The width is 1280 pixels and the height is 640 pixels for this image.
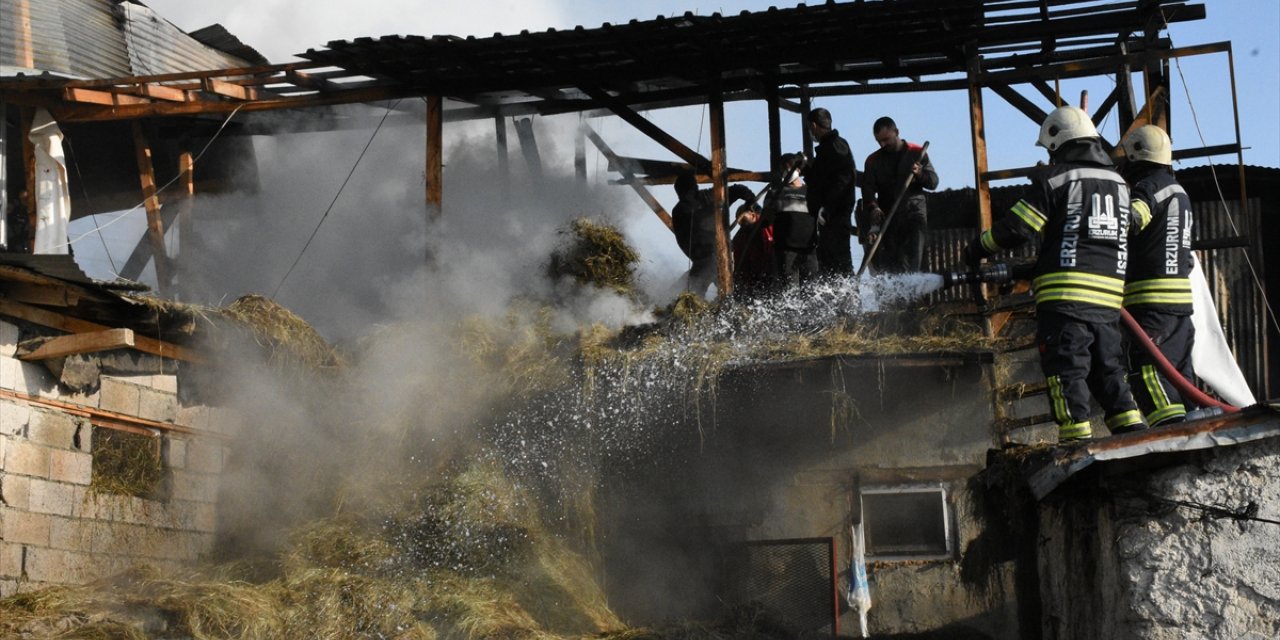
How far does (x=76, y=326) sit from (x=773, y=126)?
289 inches

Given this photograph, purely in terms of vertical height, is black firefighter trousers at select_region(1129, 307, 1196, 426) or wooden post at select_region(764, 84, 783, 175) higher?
wooden post at select_region(764, 84, 783, 175)

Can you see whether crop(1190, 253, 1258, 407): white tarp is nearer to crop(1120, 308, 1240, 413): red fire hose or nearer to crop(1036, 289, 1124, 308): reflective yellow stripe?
crop(1120, 308, 1240, 413): red fire hose

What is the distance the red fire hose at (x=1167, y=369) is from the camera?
8531 mm

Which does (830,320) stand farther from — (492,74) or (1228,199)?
(1228,199)

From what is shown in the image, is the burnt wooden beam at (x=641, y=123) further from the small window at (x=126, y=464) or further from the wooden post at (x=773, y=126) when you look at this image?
the small window at (x=126, y=464)

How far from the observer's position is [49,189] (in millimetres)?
14328

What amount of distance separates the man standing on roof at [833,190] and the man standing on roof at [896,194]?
224 mm

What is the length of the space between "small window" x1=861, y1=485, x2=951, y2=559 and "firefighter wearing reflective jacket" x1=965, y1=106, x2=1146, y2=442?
3467 mm

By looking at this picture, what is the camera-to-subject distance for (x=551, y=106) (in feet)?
51.2

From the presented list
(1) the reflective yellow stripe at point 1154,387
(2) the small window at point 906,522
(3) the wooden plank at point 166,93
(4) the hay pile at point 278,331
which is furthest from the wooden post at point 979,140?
(3) the wooden plank at point 166,93

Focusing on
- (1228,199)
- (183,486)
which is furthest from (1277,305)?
(183,486)

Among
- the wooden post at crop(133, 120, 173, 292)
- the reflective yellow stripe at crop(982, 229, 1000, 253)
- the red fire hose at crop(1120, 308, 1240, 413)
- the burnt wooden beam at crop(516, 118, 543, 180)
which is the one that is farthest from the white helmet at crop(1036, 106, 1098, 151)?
the wooden post at crop(133, 120, 173, 292)

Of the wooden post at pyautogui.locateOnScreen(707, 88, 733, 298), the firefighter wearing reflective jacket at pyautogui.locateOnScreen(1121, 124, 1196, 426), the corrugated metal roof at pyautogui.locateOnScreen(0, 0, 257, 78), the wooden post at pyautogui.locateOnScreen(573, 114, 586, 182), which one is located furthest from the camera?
the wooden post at pyautogui.locateOnScreen(573, 114, 586, 182)

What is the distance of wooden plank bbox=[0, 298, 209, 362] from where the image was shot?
10.8 metres
